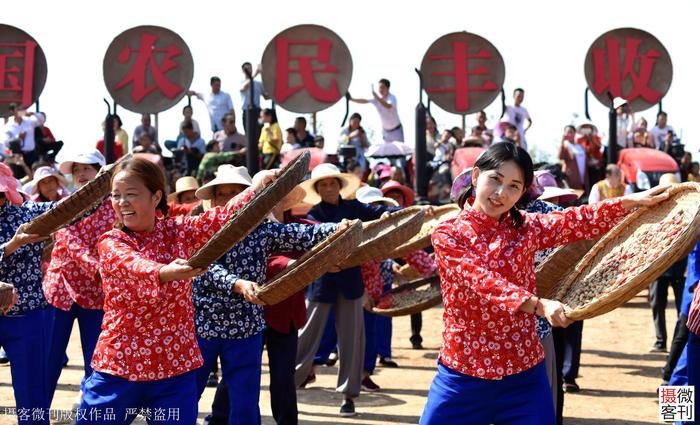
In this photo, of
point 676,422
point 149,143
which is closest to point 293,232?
point 676,422

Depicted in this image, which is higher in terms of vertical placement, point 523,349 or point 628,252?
point 628,252

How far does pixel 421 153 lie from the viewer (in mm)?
14992

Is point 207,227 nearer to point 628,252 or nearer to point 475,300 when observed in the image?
point 475,300

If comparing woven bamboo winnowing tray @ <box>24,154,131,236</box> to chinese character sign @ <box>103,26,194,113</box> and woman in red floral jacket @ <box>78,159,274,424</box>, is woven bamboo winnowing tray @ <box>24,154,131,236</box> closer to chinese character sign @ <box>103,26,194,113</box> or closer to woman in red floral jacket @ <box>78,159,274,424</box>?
woman in red floral jacket @ <box>78,159,274,424</box>

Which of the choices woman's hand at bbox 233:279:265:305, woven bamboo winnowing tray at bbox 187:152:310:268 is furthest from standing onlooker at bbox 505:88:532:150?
woven bamboo winnowing tray at bbox 187:152:310:268

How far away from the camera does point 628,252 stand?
4.62 metres

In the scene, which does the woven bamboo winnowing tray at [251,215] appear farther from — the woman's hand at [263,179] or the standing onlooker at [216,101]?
the standing onlooker at [216,101]

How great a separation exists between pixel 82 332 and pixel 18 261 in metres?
0.80

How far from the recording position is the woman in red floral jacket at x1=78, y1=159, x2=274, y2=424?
453 centimetres

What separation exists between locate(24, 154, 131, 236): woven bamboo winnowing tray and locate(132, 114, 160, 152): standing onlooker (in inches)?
416

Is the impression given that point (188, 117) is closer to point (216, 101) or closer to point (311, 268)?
point (216, 101)

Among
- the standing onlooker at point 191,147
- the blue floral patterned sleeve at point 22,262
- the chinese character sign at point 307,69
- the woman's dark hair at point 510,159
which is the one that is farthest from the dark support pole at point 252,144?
the woman's dark hair at point 510,159

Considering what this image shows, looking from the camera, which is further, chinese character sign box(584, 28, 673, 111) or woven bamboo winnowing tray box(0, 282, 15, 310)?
chinese character sign box(584, 28, 673, 111)

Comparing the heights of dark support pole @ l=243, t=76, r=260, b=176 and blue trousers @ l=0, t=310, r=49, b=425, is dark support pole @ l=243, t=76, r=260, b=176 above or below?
above
